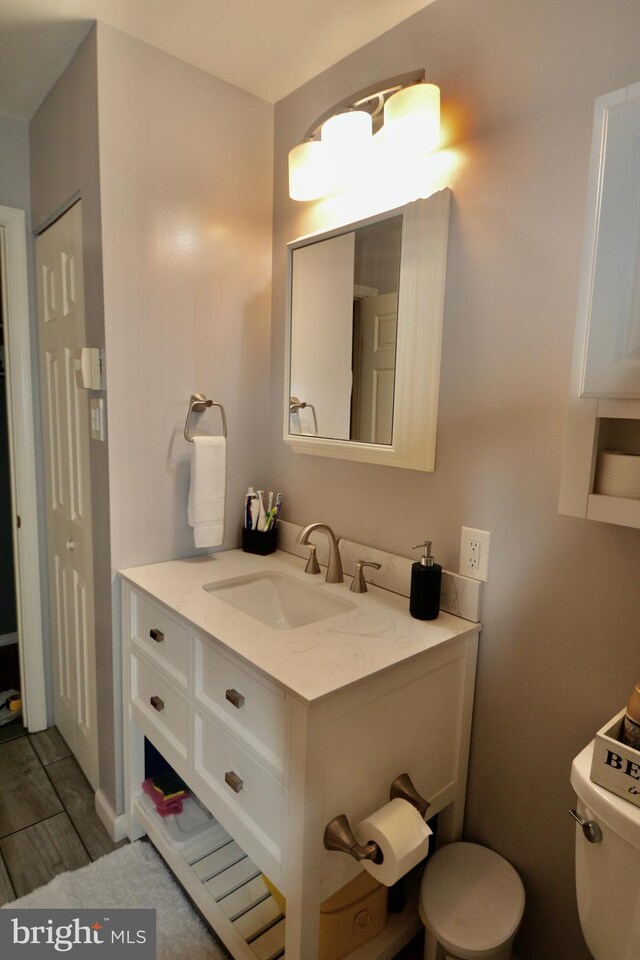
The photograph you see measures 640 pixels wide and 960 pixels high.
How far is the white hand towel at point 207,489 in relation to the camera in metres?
1.62

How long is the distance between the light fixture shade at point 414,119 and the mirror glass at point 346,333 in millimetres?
159

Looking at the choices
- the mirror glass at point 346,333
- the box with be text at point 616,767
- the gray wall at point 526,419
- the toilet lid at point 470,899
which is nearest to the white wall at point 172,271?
the mirror glass at point 346,333

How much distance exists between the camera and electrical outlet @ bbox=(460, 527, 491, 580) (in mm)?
1257

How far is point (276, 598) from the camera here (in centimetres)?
160

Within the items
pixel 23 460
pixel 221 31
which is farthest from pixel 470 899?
pixel 221 31

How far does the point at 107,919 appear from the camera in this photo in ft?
4.42

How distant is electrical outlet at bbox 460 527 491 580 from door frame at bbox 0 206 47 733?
1714mm

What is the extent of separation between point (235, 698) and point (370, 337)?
98cm

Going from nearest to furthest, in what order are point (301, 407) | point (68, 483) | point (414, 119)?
point (414, 119)
point (301, 407)
point (68, 483)

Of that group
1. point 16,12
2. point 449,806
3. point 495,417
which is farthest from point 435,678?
point 16,12

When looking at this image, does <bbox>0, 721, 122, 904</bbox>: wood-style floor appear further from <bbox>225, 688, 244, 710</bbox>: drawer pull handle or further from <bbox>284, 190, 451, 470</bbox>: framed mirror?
<bbox>284, 190, 451, 470</bbox>: framed mirror

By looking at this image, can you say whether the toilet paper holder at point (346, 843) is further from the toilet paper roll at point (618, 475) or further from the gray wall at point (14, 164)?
the gray wall at point (14, 164)

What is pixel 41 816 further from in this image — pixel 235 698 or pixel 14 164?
pixel 14 164

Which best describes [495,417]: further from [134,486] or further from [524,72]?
[134,486]
